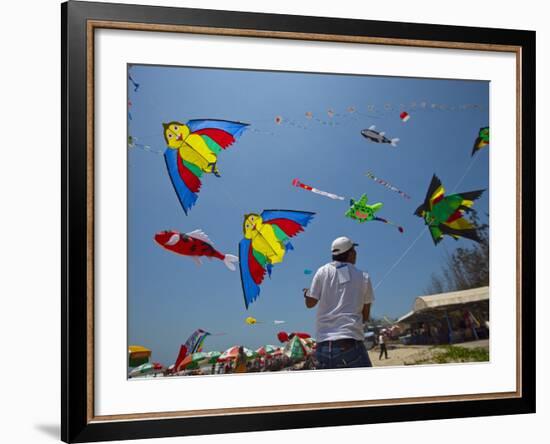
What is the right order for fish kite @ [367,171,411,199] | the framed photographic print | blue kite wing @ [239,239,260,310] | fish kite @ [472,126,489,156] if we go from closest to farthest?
the framed photographic print, blue kite wing @ [239,239,260,310], fish kite @ [367,171,411,199], fish kite @ [472,126,489,156]

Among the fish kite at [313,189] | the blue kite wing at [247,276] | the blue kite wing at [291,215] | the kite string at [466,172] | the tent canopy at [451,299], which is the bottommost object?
the tent canopy at [451,299]

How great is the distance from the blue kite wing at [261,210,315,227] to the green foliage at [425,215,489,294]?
1.48ft

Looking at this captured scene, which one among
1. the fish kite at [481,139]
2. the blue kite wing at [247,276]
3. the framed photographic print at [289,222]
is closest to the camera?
the framed photographic print at [289,222]

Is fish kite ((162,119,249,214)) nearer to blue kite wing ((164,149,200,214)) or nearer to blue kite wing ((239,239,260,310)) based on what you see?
blue kite wing ((164,149,200,214))

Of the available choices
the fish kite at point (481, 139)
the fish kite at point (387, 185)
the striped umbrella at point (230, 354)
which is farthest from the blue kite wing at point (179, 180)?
the fish kite at point (481, 139)

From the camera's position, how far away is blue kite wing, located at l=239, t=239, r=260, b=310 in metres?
2.55

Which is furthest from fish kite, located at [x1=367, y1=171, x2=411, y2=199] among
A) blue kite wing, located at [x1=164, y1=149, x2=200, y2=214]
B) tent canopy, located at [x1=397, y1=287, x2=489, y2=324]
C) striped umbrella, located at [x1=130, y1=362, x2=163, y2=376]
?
striped umbrella, located at [x1=130, y1=362, x2=163, y2=376]

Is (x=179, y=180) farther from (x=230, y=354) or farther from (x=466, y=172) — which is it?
(x=466, y=172)

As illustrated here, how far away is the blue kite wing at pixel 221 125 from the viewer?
8.27 feet

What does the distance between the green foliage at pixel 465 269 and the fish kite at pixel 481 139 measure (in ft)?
0.72

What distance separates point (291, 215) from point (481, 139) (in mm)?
691

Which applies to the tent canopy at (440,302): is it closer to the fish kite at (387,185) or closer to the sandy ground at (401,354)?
the sandy ground at (401,354)

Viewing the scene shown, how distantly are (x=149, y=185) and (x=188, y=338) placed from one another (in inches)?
18.2

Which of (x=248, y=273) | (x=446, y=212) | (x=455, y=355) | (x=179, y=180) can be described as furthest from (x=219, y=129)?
(x=455, y=355)
